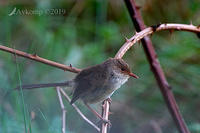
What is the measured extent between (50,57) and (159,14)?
301cm

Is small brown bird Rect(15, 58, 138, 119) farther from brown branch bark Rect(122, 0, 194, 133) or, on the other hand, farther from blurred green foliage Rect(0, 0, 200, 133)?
blurred green foliage Rect(0, 0, 200, 133)

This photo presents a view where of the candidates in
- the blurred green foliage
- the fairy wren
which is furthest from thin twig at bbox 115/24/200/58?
the blurred green foliage

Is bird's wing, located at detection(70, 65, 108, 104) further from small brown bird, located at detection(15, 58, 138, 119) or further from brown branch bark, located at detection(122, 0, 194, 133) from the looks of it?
brown branch bark, located at detection(122, 0, 194, 133)

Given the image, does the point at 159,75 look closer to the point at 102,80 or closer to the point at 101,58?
the point at 102,80

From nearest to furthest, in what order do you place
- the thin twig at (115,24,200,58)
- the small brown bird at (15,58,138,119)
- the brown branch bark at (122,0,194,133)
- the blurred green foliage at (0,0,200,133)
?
the thin twig at (115,24,200,58)
the brown branch bark at (122,0,194,133)
the small brown bird at (15,58,138,119)
the blurred green foliage at (0,0,200,133)

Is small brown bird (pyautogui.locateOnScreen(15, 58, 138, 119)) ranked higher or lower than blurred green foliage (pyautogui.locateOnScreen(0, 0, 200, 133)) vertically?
lower

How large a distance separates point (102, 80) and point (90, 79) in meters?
0.12

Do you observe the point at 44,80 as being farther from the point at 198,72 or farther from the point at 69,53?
the point at 198,72

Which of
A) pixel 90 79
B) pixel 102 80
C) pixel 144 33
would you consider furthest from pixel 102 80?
pixel 144 33

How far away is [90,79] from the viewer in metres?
3.87

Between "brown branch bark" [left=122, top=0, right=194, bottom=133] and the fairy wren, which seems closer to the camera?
"brown branch bark" [left=122, top=0, right=194, bottom=133]

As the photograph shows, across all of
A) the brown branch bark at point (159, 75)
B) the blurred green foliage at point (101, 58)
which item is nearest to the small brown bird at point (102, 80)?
the brown branch bark at point (159, 75)

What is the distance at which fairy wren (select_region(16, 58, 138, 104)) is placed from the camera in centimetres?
381

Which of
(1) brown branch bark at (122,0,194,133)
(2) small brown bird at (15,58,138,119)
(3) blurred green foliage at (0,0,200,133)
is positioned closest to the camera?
(1) brown branch bark at (122,0,194,133)
